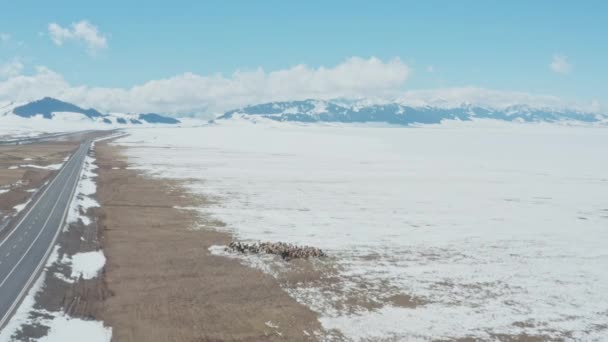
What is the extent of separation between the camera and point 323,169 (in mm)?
114750

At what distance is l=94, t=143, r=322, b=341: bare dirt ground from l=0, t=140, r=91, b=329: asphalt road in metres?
4.53

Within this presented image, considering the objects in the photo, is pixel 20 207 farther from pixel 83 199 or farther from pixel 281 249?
pixel 281 249

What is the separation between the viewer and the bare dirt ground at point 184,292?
26359 millimetres

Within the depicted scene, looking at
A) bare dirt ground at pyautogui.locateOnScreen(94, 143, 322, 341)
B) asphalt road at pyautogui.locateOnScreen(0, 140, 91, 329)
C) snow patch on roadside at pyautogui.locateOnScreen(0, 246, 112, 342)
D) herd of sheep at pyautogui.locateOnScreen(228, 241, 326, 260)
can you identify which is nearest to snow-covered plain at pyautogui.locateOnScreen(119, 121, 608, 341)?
bare dirt ground at pyautogui.locateOnScreen(94, 143, 322, 341)

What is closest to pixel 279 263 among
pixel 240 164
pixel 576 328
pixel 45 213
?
pixel 576 328

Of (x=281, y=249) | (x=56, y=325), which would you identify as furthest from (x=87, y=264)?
(x=281, y=249)

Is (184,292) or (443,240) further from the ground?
(184,292)

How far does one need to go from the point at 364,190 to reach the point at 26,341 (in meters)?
61.2

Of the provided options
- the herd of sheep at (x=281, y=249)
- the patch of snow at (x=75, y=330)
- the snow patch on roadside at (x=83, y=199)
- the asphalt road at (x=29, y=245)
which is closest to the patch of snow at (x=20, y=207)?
the asphalt road at (x=29, y=245)

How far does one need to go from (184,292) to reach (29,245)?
56.8 ft

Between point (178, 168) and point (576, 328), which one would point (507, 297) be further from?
point (178, 168)

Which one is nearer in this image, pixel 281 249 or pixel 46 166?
pixel 281 249

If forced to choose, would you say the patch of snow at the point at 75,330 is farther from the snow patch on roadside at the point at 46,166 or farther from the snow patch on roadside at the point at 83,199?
the snow patch on roadside at the point at 46,166

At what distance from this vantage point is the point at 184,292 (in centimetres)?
3198
